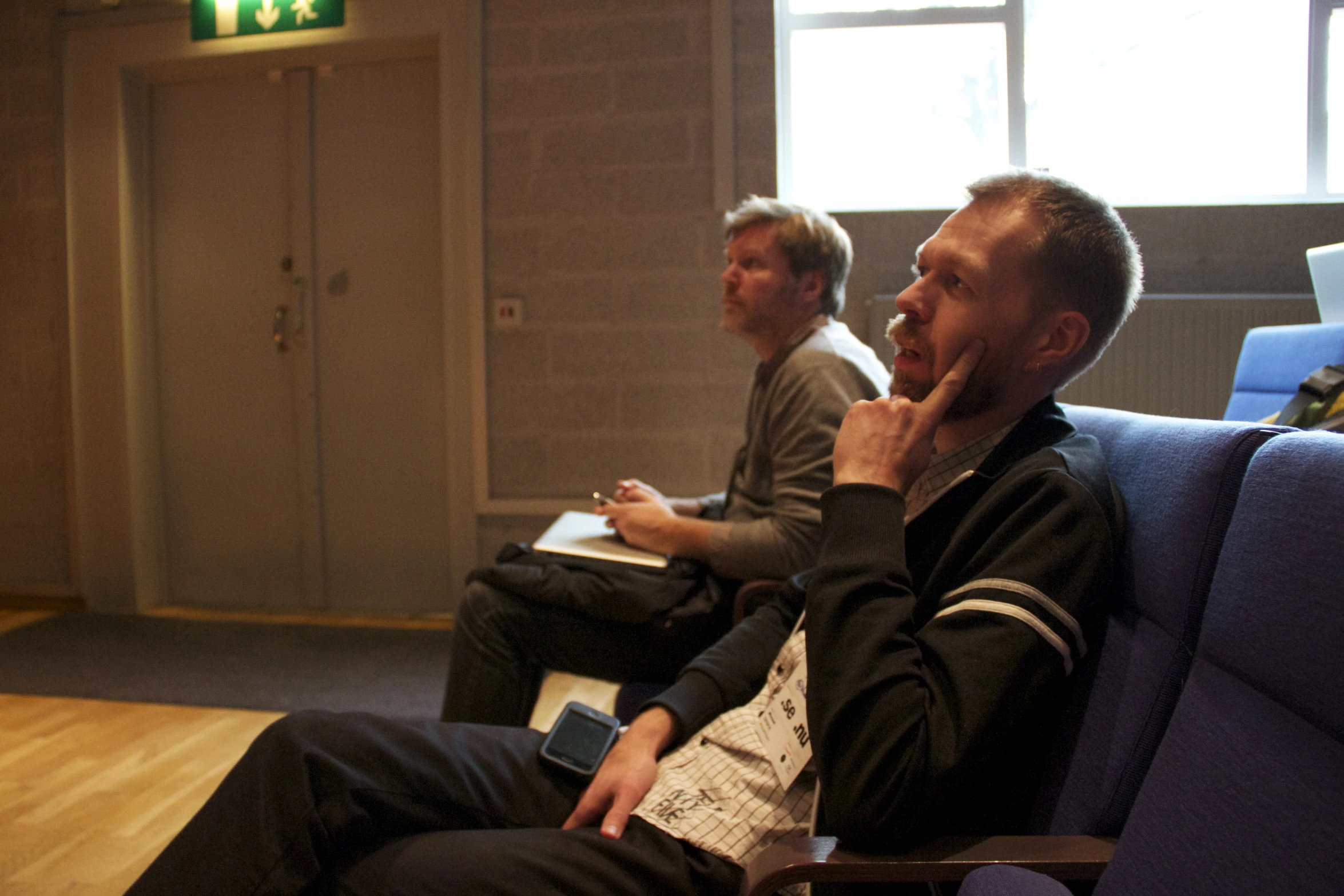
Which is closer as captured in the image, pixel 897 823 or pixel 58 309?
pixel 897 823

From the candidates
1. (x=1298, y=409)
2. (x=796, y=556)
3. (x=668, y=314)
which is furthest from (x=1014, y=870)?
(x=668, y=314)

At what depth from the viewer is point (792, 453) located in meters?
1.73

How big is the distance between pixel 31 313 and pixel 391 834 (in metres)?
3.81

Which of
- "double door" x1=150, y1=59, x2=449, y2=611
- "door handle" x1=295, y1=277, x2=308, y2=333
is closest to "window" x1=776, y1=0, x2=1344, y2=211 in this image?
"double door" x1=150, y1=59, x2=449, y2=611

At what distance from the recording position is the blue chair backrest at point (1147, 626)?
2.52ft

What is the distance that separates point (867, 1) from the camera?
3348mm

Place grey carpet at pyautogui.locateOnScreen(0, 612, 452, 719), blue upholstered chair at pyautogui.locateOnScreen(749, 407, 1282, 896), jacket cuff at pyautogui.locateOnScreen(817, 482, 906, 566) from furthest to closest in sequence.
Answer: grey carpet at pyautogui.locateOnScreen(0, 612, 452, 719), jacket cuff at pyautogui.locateOnScreen(817, 482, 906, 566), blue upholstered chair at pyautogui.locateOnScreen(749, 407, 1282, 896)

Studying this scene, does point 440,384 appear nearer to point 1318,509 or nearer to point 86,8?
point 86,8

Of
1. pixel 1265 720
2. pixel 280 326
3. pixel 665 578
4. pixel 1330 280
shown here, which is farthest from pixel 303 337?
pixel 1265 720

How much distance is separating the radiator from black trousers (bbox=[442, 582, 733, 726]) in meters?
1.79

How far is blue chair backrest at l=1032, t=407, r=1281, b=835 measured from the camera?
30.2 inches

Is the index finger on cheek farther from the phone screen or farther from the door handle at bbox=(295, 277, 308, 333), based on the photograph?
the door handle at bbox=(295, 277, 308, 333)

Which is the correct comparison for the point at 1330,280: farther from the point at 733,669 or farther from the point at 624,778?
the point at 624,778

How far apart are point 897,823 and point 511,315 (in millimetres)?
2914
